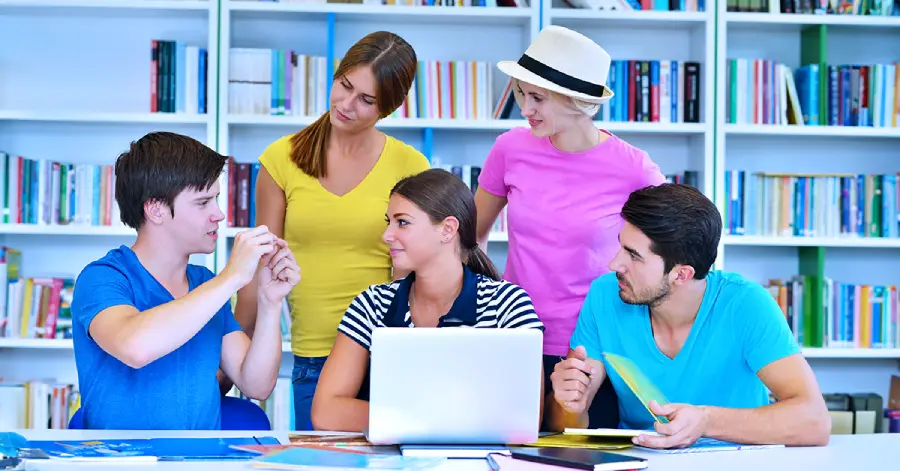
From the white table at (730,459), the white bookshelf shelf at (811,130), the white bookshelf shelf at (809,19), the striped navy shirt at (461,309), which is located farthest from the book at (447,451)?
the white bookshelf shelf at (809,19)

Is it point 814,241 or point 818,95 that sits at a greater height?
point 818,95

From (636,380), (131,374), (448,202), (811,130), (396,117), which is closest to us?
(131,374)

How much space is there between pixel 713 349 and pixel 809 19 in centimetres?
233

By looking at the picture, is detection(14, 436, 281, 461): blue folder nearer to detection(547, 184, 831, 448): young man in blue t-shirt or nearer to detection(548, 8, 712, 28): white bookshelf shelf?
detection(547, 184, 831, 448): young man in blue t-shirt

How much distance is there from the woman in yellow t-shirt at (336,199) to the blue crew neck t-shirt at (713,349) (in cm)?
Result: 66

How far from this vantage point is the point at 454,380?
1.61m

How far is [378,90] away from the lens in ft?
7.75

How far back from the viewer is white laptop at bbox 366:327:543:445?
1.60m

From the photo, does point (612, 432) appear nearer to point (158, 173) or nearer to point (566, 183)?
point (566, 183)

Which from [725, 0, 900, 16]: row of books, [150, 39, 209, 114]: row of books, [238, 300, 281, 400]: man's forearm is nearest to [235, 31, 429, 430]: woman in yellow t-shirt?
[238, 300, 281, 400]: man's forearm

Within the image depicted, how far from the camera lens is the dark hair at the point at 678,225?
1998 millimetres

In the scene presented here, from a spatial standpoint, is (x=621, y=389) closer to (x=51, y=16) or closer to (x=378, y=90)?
(x=378, y=90)

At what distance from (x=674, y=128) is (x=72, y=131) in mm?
2399

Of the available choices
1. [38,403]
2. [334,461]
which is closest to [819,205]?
[334,461]
